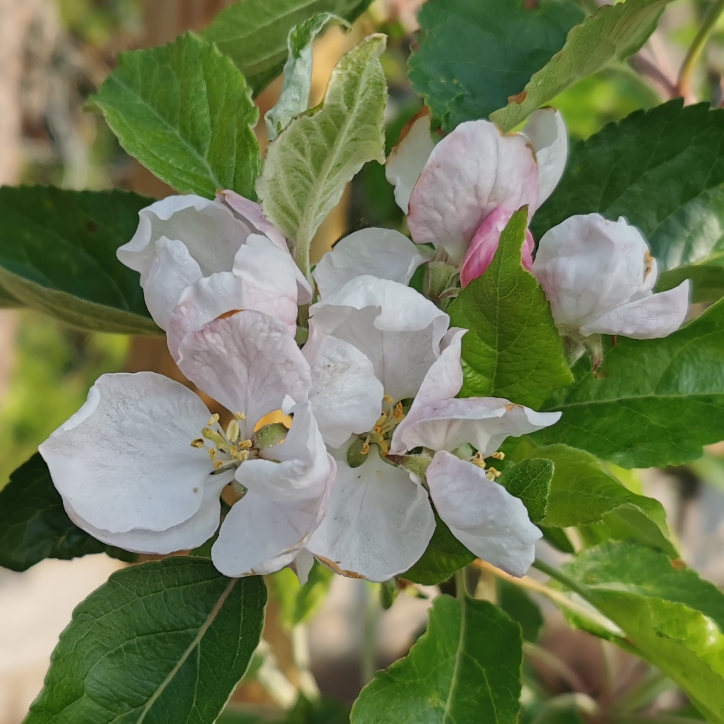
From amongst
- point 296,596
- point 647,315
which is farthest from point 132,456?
point 296,596

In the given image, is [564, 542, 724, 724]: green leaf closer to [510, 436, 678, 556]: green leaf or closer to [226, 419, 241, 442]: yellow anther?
[510, 436, 678, 556]: green leaf

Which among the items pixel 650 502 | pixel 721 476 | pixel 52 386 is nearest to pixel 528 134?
pixel 650 502

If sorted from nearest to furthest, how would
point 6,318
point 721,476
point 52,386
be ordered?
point 721,476 → point 6,318 → point 52,386

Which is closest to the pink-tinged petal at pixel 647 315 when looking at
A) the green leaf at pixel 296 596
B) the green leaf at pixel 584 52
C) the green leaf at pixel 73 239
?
the green leaf at pixel 584 52

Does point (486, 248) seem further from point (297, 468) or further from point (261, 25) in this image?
point (261, 25)

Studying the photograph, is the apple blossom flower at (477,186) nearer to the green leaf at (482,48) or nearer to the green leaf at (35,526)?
the green leaf at (482,48)

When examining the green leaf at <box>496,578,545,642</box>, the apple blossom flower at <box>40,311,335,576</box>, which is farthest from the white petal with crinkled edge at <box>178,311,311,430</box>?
the green leaf at <box>496,578,545,642</box>

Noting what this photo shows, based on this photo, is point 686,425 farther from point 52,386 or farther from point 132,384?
point 52,386
